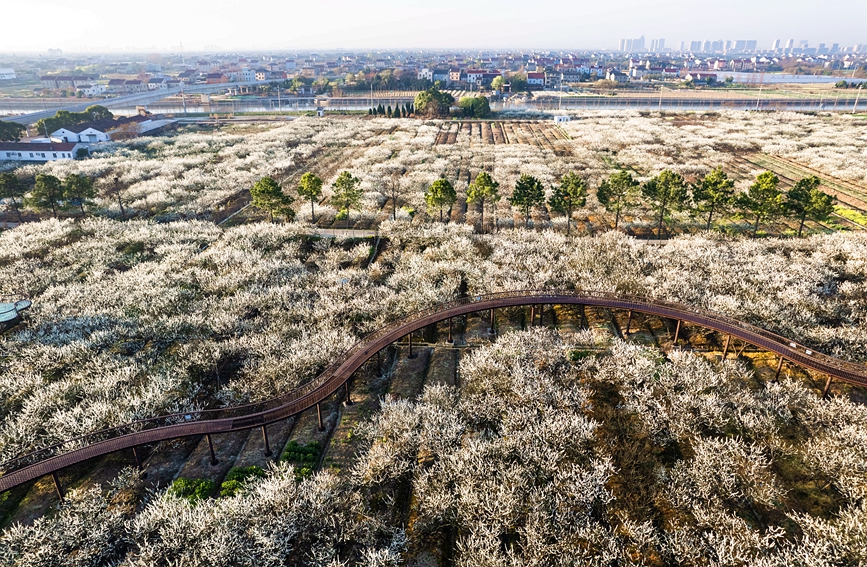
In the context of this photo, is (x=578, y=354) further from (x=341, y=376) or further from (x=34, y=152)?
(x=34, y=152)

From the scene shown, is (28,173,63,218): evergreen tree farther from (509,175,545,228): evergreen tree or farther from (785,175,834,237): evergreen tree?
(785,175,834,237): evergreen tree

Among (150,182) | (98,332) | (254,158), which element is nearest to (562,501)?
(98,332)

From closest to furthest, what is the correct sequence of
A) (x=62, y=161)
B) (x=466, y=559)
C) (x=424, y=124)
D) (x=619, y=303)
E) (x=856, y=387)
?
(x=466, y=559) → (x=856, y=387) → (x=619, y=303) → (x=62, y=161) → (x=424, y=124)

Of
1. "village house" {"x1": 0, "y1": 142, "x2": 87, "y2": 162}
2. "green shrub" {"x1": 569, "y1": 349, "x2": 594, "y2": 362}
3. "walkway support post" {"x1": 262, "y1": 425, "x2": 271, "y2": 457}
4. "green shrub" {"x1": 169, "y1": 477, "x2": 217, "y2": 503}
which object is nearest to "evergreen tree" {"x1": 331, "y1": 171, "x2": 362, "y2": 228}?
"green shrub" {"x1": 569, "y1": 349, "x2": 594, "y2": 362}

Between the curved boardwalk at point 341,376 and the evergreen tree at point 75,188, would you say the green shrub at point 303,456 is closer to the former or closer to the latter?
the curved boardwalk at point 341,376

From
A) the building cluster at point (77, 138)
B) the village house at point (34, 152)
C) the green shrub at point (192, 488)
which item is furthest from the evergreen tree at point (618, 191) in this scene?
the village house at point (34, 152)

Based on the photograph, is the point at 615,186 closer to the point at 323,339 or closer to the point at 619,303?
the point at 619,303
